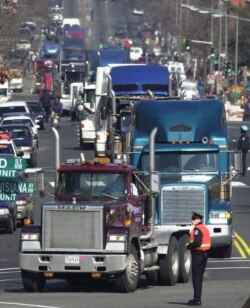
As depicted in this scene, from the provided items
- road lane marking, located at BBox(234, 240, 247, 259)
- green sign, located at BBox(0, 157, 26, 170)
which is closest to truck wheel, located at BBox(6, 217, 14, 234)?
road lane marking, located at BBox(234, 240, 247, 259)

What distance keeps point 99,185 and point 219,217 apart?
552 centimetres

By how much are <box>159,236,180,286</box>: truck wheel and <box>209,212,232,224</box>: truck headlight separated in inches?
151

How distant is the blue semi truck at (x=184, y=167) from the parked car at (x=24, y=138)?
19493mm

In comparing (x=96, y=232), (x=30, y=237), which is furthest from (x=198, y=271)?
(x=30, y=237)

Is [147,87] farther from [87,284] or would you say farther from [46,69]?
[46,69]

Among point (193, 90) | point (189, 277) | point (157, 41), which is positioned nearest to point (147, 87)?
point (189, 277)

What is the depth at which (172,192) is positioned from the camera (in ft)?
96.3

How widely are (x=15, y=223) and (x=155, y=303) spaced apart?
1421 centimetres

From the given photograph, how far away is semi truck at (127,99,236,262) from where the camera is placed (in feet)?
96.0

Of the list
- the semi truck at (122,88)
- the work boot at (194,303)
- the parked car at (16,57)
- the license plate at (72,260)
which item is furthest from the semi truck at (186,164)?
the parked car at (16,57)

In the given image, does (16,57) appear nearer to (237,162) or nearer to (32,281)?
(237,162)

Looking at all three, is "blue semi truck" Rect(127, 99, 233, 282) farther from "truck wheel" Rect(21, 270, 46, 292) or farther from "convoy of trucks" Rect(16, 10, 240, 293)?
"truck wheel" Rect(21, 270, 46, 292)

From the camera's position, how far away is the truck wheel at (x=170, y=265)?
1013 inches

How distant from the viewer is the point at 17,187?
2995 centimetres
